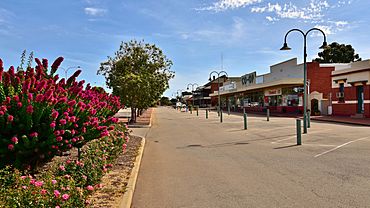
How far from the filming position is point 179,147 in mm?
13602

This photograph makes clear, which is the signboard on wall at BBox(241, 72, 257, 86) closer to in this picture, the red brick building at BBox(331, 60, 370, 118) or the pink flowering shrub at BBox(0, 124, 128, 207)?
the red brick building at BBox(331, 60, 370, 118)

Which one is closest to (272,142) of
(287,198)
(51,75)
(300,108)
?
(287,198)

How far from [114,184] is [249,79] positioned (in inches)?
2156

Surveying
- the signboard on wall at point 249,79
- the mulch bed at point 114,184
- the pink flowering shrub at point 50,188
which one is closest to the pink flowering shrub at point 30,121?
the pink flowering shrub at point 50,188

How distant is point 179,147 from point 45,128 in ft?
26.8

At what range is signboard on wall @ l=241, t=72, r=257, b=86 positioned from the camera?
57.5m

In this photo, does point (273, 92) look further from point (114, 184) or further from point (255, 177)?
point (114, 184)

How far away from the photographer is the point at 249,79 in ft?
196

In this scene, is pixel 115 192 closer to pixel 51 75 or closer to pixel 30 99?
pixel 30 99

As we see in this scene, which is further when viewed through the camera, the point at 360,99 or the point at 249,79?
the point at 249,79

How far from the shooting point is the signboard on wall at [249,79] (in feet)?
189

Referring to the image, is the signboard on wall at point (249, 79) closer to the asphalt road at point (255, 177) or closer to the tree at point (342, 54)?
the tree at point (342, 54)

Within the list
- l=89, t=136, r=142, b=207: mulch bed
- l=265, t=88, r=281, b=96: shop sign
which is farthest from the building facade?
l=89, t=136, r=142, b=207: mulch bed

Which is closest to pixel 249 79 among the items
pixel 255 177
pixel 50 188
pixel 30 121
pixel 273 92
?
pixel 273 92
